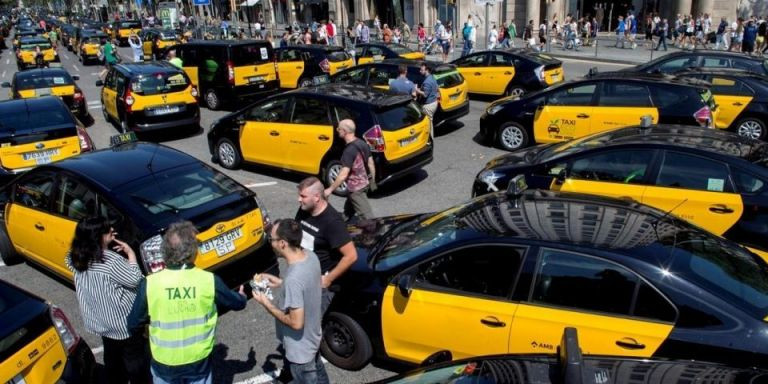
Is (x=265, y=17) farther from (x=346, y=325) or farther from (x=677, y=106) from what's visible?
(x=346, y=325)

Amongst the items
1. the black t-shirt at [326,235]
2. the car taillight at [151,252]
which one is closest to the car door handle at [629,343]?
the black t-shirt at [326,235]

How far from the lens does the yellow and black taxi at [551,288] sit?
3.65 meters

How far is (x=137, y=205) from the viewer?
18.2ft

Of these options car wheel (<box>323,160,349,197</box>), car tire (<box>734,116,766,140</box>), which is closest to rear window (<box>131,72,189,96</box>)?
car wheel (<box>323,160,349,197</box>)

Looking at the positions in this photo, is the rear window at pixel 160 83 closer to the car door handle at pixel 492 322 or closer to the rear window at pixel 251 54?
the rear window at pixel 251 54

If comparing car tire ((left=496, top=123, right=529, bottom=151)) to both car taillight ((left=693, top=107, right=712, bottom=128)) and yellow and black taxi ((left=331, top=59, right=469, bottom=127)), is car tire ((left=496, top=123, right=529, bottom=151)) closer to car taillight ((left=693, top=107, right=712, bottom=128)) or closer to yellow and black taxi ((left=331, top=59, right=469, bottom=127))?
yellow and black taxi ((left=331, top=59, right=469, bottom=127))

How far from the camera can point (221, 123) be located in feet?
35.4

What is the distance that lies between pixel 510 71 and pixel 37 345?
13655 mm

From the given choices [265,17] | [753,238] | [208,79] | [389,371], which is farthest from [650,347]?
[265,17]

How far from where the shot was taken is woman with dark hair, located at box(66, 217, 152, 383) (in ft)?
12.8

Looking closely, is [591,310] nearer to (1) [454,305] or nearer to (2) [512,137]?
(1) [454,305]

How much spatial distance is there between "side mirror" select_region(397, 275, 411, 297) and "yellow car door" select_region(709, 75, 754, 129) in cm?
933

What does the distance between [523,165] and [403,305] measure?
11.1 ft

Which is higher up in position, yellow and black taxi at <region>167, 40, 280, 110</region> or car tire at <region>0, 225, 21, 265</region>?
yellow and black taxi at <region>167, 40, 280, 110</region>
